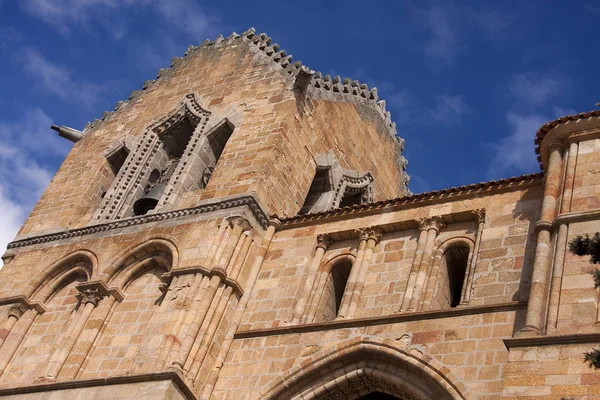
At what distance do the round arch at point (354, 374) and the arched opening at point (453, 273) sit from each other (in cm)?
148

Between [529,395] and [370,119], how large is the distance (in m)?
11.8

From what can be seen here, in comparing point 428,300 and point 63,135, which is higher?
point 63,135

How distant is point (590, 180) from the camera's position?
488 inches

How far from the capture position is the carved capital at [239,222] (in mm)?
15117

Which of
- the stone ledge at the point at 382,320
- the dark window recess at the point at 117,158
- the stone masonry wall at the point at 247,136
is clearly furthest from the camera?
the dark window recess at the point at 117,158

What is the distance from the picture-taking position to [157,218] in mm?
16172

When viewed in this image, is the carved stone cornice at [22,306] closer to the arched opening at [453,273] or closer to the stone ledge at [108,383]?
the stone ledge at [108,383]

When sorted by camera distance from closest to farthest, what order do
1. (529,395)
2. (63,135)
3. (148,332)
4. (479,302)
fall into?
1. (529,395)
2. (479,302)
3. (148,332)
4. (63,135)

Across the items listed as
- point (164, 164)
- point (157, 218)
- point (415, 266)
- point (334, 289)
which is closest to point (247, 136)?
point (164, 164)

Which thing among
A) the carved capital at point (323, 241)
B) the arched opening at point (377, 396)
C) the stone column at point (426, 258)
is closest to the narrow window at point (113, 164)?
the carved capital at point (323, 241)

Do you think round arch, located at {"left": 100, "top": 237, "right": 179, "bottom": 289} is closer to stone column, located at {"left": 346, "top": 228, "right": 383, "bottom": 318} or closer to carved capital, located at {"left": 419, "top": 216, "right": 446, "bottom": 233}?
stone column, located at {"left": 346, "top": 228, "right": 383, "bottom": 318}

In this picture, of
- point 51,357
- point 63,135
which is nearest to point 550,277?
point 51,357

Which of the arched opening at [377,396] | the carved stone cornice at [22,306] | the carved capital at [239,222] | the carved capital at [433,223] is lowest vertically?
the arched opening at [377,396]

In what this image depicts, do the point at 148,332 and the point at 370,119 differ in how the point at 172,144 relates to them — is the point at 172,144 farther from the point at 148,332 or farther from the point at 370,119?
the point at 148,332
